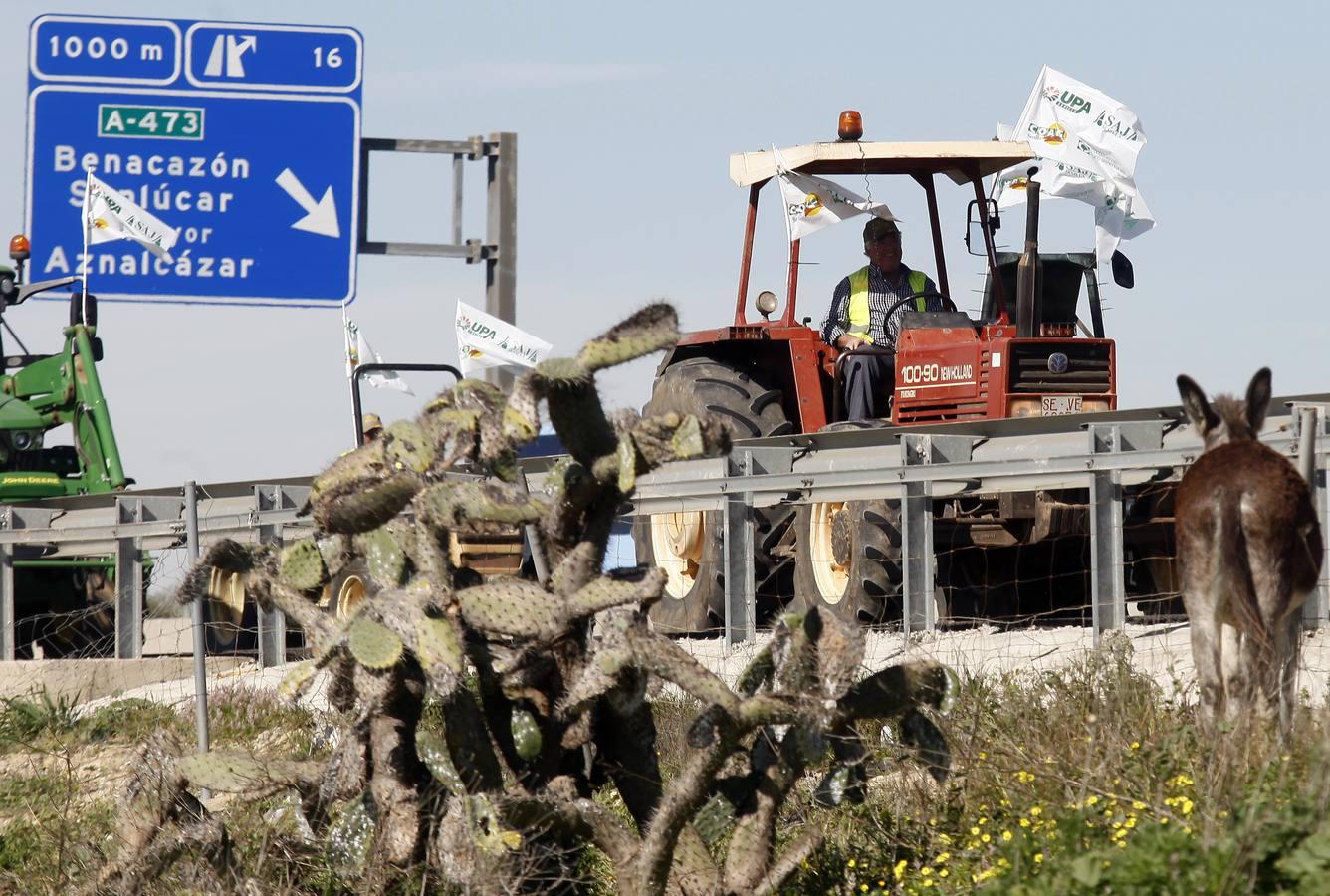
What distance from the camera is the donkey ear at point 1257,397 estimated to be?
269 inches

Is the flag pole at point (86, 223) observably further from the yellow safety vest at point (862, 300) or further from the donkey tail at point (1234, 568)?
the donkey tail at point (1234, 568)

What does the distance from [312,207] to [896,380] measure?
5.03 m

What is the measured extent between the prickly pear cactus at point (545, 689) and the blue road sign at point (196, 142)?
881cm

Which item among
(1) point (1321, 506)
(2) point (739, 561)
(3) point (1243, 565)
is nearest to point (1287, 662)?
(3) point (1243, 565)

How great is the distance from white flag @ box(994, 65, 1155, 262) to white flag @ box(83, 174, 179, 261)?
6.19 meters

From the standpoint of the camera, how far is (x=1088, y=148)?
1509cm

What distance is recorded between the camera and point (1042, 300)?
12078mm

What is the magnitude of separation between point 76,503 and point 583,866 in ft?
31.5

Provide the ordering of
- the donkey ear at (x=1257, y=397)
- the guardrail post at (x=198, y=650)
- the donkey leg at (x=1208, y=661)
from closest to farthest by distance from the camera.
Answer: the donkey leg at (x=1208, y=661), the donkey ear at (x=1257, y=397), the guardrail post at (x=198, y=650)

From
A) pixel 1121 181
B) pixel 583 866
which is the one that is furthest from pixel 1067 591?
pixel 583 866

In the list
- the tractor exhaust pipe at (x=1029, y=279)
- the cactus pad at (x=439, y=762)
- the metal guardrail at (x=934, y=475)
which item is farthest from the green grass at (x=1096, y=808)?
the tractor exhaust pipe at (x=1029, y=279)

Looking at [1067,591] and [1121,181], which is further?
[1121,181]

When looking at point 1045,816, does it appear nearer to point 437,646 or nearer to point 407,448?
point 437,646

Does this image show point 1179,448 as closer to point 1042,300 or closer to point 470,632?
point 1042,300
